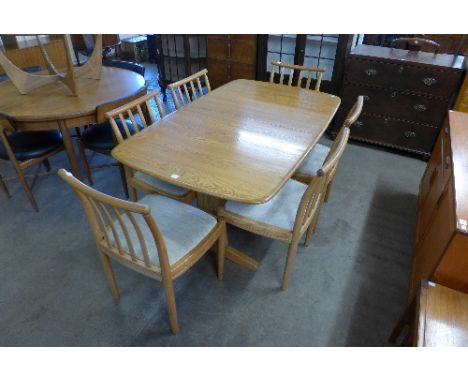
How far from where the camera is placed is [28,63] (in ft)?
10.0

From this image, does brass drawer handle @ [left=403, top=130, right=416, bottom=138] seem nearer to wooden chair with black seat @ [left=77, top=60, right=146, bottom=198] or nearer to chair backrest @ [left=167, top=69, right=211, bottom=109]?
chair backrest @ [left=167, top=69, right=211, bottom=109]

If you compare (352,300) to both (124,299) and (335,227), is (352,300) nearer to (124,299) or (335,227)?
(335,227)

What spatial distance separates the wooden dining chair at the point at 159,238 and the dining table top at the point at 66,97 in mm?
919

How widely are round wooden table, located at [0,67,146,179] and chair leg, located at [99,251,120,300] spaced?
967 millimetres

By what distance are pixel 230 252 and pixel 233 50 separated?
251 cm

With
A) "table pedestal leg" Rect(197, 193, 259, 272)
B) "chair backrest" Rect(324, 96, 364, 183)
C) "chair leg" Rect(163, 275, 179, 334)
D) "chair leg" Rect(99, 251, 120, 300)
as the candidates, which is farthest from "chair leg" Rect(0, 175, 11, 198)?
"chair backrest" Rect(324, 96, 364, 183)

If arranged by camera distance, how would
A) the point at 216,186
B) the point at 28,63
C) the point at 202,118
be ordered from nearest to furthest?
the point at 216,186
the point at 202,118
the point at 28,63

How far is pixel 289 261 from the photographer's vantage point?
165 centimetres

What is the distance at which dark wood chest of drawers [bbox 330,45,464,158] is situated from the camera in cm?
259

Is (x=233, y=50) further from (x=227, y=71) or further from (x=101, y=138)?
(x=101, y=138)

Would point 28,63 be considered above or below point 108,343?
above

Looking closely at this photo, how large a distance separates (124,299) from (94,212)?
0.64m
